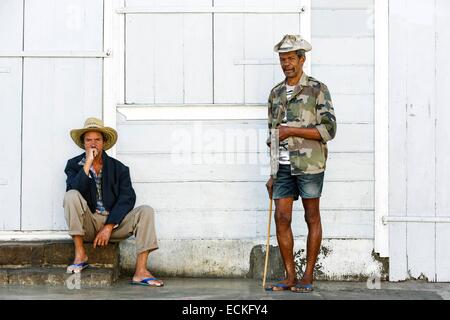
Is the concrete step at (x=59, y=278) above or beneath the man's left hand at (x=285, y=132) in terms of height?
beneath

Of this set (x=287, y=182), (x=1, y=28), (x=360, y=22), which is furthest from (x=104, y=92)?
(x=360, y=22)

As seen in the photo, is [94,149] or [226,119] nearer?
[94,149]

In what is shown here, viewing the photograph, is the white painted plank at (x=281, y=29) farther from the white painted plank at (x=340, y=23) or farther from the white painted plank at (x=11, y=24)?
the white painted plank at (x=11, y=24)

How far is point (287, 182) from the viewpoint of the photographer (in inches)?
224

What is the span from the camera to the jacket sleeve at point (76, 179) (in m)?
5.77

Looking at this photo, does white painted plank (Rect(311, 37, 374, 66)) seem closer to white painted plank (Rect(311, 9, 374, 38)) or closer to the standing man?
white painted plank (Rect(311, 9, 374, 38))

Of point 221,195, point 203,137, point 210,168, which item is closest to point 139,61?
point 203,137

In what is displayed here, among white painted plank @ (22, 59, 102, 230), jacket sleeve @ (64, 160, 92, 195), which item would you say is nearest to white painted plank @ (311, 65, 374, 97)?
white painted plank @ (22, 59, 102, 230)

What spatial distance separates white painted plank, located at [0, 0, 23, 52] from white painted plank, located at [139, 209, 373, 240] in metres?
1.68

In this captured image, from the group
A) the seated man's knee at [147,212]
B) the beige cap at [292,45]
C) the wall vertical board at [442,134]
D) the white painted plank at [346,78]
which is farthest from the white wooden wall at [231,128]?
the beige cap at [292,45]

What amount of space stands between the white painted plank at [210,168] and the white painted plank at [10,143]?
80 centimetres

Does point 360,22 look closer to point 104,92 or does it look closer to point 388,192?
point 388,192

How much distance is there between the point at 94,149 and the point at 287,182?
55.1 inches

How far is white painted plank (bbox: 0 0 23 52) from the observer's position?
6262 millimetres
